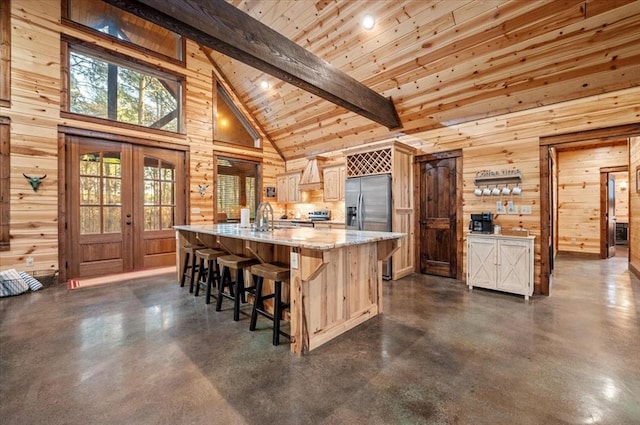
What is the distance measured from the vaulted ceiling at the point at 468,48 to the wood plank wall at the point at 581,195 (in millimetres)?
4679

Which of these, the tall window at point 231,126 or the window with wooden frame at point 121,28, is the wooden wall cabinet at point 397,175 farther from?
the window with wooden frame at point 121,28

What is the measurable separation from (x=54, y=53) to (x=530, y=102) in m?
7.18

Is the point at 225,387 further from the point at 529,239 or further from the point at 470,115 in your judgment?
the point at 470,115

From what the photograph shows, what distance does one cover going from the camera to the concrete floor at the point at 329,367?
1.69 meters

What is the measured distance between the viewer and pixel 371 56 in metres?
4.17

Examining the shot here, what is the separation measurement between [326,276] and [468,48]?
3.36m

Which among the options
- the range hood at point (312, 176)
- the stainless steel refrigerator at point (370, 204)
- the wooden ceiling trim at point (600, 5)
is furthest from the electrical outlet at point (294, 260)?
the range hood at point (312, 176)

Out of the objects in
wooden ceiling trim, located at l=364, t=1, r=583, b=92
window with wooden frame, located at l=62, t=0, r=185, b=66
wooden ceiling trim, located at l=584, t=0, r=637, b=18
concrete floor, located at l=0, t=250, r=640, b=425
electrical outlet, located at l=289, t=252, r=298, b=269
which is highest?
window with wooden frame, located at l=62, t=0, r=185, b=66

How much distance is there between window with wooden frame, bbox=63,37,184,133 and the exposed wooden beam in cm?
351

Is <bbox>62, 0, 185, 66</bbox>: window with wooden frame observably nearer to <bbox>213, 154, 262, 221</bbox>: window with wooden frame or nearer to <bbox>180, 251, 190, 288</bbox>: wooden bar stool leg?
<bbox>213, 154, 262, 221</bbox>: window with wooden frame

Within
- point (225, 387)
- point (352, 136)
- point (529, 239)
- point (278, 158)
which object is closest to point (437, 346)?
point (225, 387)

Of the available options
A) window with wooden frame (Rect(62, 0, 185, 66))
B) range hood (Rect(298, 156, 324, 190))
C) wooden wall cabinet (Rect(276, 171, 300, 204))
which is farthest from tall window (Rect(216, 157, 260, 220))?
window with wooden frame (Rect(62, 0, 185, 66))

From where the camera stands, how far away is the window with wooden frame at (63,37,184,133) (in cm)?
470

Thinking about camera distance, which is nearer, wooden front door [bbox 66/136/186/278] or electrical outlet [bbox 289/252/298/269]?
electrical outlet [bbox 289/252/298/269]
